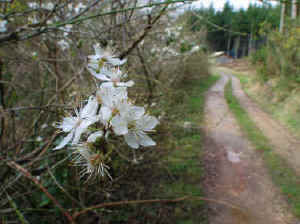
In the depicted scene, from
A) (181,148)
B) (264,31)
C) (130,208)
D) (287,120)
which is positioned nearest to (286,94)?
(287,120)

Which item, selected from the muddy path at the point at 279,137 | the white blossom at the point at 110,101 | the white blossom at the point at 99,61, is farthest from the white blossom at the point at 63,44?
the muddy path at the point at 279,137

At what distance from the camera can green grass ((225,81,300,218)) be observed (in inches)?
123

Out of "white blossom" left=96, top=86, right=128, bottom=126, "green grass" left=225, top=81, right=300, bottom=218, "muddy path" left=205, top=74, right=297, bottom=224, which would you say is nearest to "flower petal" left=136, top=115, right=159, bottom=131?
"white blossom" left=96, top=86, right=128, bottom=126

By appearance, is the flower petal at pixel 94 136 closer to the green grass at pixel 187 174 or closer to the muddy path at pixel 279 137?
the green grass at pixel 187 174

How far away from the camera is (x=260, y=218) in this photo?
2.81m

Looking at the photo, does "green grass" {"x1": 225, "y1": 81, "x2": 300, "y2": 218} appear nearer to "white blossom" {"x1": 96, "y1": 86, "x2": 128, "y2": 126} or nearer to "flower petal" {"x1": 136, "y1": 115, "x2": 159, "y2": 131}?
"flower petal" {"x1": 136, "y1": 115, "x2": 159, "y2": 131}

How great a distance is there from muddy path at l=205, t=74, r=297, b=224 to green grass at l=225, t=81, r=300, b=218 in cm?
9

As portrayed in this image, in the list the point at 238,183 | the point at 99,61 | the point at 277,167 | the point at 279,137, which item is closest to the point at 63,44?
the point at 99,61

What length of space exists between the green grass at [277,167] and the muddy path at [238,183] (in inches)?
3.7

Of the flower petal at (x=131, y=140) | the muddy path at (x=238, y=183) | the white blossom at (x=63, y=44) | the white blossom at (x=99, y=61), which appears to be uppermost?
the white blossom at (x=63, y=44)

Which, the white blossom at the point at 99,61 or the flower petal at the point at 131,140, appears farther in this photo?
the white blossom at the point at 99,61

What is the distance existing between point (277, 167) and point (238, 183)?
0.77 metres

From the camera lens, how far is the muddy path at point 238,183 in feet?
9.36

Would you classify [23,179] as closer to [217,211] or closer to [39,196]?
[39,196]
